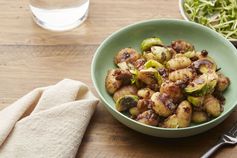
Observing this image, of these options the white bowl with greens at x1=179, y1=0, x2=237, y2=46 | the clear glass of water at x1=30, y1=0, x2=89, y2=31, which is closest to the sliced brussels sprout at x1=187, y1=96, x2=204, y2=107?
the white bowl with greens at x1=179, y1=0, x2=237, y2=46

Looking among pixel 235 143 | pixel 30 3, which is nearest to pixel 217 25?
pixel 235 143

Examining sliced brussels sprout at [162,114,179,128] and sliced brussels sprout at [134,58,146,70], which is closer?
sliced brussels sprout at [162,114,179,128]

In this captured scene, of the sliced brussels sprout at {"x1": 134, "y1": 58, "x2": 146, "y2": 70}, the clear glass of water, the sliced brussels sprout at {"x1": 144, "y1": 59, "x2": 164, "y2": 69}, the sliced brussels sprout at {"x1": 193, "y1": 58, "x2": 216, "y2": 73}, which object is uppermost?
the sliced brussels sprout at {"x1": 193, "y1": 58, "x2": 216, "y2": 73}

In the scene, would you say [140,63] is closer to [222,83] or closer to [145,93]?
[145,93]

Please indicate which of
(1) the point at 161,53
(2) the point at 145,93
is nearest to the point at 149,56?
(1) the point at 161,53

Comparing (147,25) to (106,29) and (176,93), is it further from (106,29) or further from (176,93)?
(176,93)

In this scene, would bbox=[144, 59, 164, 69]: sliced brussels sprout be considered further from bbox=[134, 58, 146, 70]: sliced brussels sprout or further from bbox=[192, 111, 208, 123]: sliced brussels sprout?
bbox=[192, 111, 208, 123]: sliced brussels sprout
